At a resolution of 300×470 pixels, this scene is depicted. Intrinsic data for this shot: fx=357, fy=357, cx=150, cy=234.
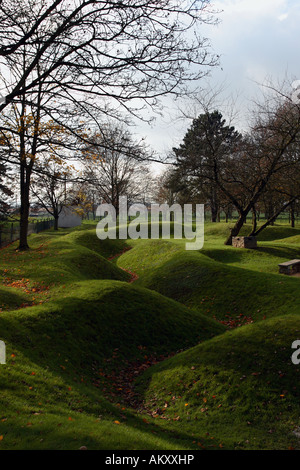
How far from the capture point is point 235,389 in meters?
6.81

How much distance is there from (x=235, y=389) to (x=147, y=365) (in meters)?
2.88

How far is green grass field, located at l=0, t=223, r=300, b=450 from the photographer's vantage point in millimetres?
5246

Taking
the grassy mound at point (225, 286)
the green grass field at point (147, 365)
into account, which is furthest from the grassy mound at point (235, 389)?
the grassy mound at point (225, 286)

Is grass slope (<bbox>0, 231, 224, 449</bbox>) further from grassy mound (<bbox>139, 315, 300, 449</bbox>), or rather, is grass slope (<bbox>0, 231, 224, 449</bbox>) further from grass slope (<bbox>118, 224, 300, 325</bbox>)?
grass slope (<bbox>118, 224, 300, 325</bbox>)

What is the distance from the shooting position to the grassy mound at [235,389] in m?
5.70

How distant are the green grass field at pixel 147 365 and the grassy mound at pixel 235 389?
0.02 m

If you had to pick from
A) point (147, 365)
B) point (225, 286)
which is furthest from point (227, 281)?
point (147, 365)

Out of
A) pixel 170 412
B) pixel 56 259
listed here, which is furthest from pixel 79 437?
pixel 56 259

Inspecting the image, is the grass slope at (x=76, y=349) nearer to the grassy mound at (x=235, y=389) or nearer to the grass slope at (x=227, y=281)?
the grassy mound at (x=235, y=389)

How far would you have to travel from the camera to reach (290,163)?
68.6 ft

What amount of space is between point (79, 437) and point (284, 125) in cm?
2098

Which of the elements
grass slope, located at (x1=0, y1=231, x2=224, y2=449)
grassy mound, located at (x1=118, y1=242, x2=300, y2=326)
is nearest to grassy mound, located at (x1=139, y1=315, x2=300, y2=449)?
grass slope, located at (x1=0, y1=231, x2=224, y2=449)

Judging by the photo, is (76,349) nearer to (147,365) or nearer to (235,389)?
(147,365)

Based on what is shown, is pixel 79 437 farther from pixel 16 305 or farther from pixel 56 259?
pixel 56 259
